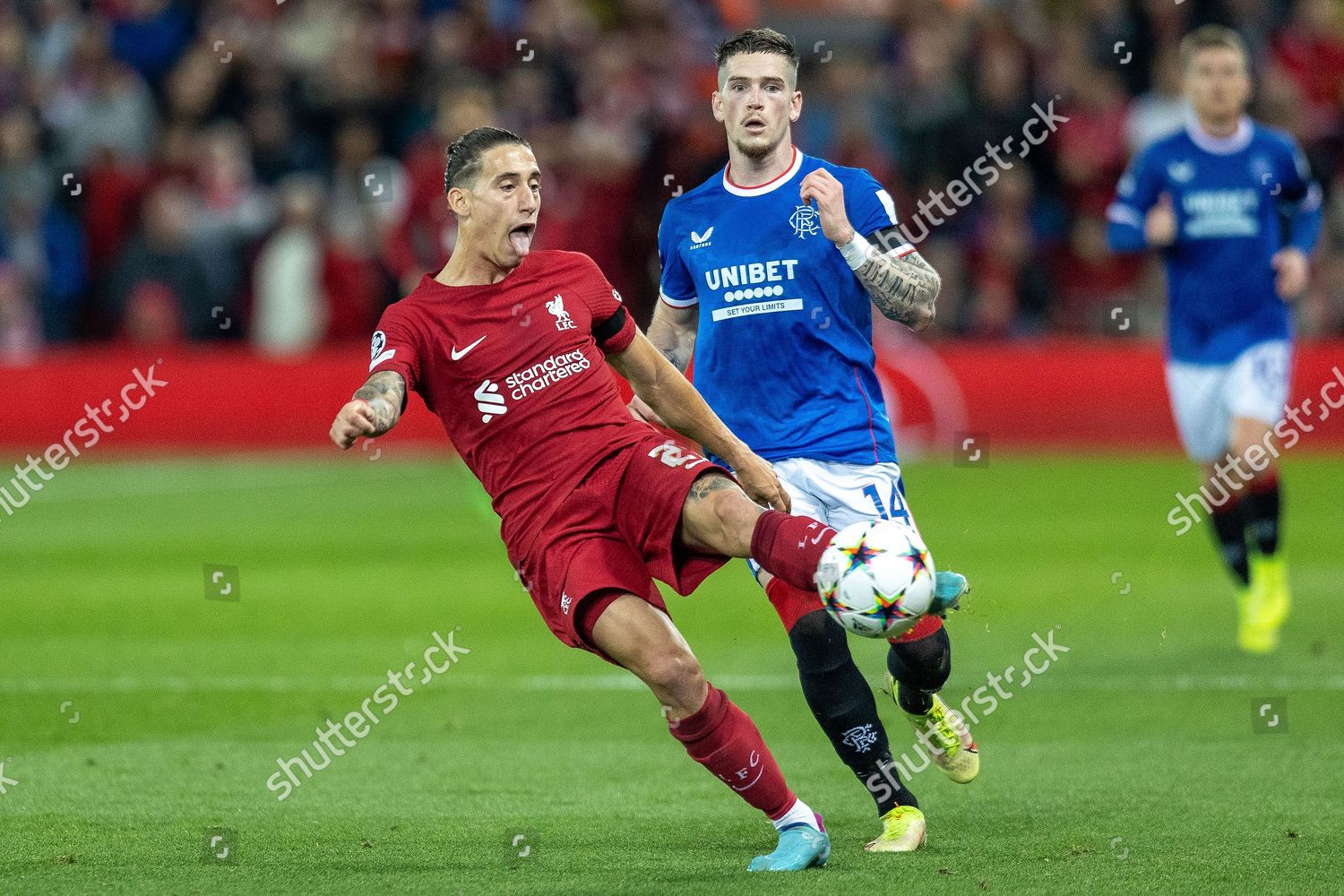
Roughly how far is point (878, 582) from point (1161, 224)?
19.3 feet

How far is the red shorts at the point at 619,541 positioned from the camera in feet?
18.8

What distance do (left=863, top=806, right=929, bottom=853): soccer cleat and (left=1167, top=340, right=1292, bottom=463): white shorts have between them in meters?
4.90

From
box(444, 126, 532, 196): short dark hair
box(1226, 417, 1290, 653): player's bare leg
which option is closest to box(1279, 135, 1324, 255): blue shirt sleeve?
box(1226, 417, 1290, 653): player's bare leg

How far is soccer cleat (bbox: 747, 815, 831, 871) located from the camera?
5.68 metres

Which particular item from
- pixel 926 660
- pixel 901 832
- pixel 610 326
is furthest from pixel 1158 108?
pixel 901 832

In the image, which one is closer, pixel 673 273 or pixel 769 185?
pixel 769 185

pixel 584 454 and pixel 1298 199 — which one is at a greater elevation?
pixel 1298 199

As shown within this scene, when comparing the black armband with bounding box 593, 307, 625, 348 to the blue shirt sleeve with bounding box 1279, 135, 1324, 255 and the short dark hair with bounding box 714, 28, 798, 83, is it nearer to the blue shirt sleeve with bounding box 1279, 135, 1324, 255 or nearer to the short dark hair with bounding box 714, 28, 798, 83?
the short dark hair with bounding box 714, 28, 798, 83

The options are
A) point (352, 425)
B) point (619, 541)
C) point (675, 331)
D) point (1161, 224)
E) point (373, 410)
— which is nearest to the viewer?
point (352, 425)

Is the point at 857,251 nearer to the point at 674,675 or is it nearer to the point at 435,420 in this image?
the point at 674,675

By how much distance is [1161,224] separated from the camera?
10461 mm

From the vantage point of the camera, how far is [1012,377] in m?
18.9

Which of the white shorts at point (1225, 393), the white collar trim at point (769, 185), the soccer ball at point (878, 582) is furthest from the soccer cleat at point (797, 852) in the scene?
the white shorts at point (1225, 393)

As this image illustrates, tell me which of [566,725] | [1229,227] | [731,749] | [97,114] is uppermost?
[97,114]
